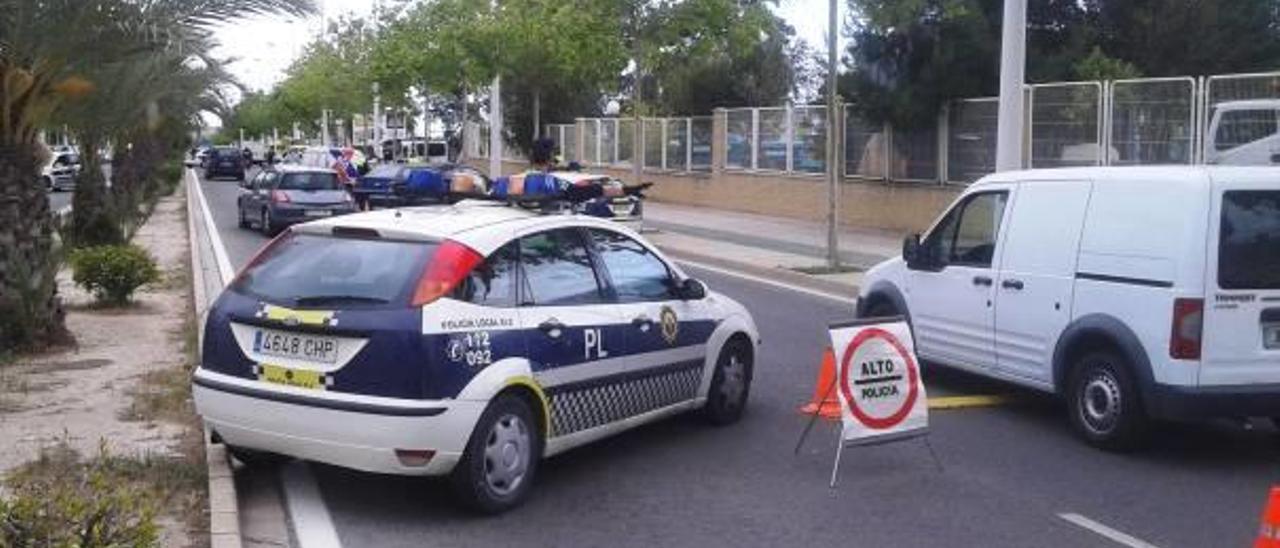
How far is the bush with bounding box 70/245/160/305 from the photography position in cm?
1513

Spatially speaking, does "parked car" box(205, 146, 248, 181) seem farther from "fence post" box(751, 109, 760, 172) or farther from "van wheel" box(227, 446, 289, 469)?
"van wheel" box(227, 446, 289, 469)

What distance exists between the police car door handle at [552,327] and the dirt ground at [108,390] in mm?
1988

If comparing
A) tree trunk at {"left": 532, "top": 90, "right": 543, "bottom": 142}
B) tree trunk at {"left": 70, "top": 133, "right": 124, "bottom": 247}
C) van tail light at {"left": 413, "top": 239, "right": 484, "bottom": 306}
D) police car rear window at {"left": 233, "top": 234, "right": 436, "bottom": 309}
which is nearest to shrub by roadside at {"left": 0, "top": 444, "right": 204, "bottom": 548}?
police car rear window at {"left": 233, "top": 234, "right": 436, "bottom": 309}

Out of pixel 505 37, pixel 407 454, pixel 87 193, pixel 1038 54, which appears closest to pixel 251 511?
pixel 407 454

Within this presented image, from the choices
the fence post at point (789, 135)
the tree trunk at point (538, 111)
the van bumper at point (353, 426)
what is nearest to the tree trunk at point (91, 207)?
the fence post at point (789, 135)

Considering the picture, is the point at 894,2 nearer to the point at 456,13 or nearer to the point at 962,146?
the point at 962,146

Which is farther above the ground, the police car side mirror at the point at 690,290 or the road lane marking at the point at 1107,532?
the police car side mirror at the point at 690,290

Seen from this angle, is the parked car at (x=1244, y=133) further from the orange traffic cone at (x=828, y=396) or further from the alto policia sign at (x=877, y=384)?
the alto policia sign at (x=877, y=384)

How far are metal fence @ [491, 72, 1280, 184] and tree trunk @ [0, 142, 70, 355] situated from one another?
1451 centimetres

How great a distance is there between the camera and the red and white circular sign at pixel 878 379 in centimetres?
793

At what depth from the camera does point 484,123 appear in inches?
2350

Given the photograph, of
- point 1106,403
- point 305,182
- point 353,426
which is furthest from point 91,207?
point 1106,403

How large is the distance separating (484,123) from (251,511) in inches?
2097

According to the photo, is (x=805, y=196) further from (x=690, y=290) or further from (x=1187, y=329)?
(x=1187, y=329)
